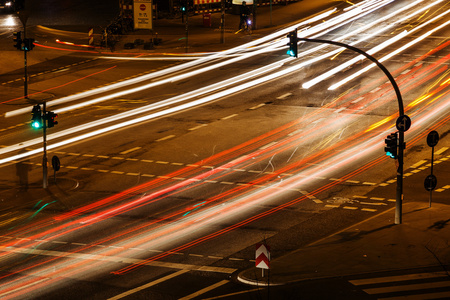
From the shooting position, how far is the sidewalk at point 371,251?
2028cm

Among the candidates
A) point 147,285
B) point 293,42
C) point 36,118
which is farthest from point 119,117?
point 147,285

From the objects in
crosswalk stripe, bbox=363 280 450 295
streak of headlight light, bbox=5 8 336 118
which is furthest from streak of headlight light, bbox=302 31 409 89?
crosswalk stripe, bbox=363 280 450 295

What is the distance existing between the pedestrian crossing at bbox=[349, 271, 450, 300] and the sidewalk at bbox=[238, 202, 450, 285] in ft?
2.02

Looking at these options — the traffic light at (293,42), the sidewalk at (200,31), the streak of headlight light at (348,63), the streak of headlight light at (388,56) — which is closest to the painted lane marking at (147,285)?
the traffic light at (293,42)

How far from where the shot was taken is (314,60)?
50219 mm

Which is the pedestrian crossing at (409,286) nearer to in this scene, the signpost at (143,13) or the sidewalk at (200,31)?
the sidewalk at (200,31)

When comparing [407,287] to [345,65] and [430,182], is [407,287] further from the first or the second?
[345,65]

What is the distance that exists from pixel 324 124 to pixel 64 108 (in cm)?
1381

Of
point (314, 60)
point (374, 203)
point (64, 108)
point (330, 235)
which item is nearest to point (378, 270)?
point (330, 235)

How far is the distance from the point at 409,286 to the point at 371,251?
274cm

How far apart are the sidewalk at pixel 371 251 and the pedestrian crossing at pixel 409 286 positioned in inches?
24.2

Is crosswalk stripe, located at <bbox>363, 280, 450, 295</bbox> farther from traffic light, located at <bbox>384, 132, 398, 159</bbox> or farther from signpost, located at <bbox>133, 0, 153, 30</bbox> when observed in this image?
signpost, located at <bbox>133, 0, 153, 30</bbox>

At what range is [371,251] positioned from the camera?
862 inches

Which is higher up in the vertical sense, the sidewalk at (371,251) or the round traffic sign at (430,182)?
the round traffic sign at (430,182)
